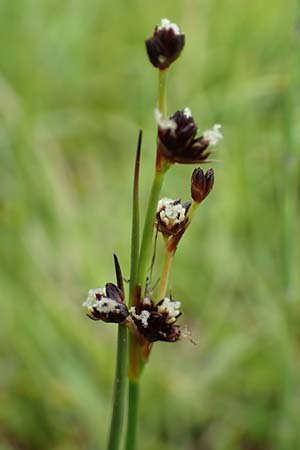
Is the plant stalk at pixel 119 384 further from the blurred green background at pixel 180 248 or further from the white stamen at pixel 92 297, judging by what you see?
the blurred green background at pixel 180 248

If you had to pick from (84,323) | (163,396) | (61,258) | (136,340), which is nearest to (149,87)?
(61,258)

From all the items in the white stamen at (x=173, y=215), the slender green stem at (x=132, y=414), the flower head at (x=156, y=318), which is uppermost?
the white stamen at (x=173, y=215)

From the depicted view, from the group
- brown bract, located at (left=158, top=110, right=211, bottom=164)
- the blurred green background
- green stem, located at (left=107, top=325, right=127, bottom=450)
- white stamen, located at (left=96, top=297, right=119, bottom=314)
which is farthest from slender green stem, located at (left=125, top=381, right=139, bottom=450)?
the blurred green background

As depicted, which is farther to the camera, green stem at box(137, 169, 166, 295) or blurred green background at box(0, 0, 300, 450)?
blurred green background at box(0, 0, 300, 450)

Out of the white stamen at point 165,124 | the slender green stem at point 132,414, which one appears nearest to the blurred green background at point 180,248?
the slender green stem at point 132,414

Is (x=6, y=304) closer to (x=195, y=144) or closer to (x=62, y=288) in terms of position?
(x=62, y=288)

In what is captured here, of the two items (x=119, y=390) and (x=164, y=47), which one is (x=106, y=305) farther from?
(x=164, y=47)

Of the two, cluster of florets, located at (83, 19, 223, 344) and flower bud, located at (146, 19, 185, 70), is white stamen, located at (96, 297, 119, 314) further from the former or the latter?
flower bud, located at (146, 19, 185, 70)

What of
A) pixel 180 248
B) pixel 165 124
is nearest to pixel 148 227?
pixel 165 124

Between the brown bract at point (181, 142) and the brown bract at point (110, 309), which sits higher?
the brown bract at point (181, 142)
